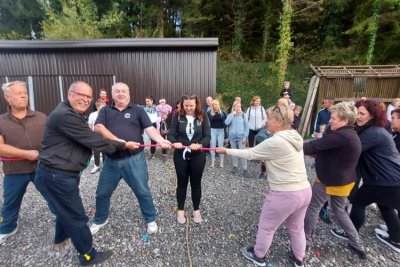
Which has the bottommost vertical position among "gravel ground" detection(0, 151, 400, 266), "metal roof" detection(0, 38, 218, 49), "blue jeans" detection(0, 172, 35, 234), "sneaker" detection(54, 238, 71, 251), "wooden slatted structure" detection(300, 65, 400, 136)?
"gravel ground" detection(0, 151, 400, 266)

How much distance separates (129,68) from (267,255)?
7.64 meters

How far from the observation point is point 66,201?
91.9 inches

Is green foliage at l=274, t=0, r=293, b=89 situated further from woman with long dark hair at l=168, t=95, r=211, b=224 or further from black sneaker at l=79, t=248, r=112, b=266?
black sneaker at l=79, t=248, r=112, b=266

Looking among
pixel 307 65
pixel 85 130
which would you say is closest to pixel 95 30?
pixel 307 65

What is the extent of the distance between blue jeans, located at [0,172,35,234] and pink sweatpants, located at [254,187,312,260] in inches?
119

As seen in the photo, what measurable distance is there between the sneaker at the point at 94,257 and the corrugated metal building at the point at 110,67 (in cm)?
642

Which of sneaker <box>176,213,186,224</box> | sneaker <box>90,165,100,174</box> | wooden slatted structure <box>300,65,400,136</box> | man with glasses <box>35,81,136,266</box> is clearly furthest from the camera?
wooden slatted structure <box>300,65,400,136</box>

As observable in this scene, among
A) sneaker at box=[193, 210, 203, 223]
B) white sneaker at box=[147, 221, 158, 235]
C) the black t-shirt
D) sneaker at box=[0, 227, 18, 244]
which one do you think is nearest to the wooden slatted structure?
sneaker at box=[193, 210, 203, 223]

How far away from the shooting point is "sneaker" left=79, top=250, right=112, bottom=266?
2.58 m

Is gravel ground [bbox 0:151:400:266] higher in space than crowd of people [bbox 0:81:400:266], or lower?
lower

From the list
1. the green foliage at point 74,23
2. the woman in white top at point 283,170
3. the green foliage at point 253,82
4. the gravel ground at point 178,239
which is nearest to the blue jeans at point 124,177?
the gravel ground at point 178,239

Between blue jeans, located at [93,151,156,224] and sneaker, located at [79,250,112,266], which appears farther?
blue jeans, located at [93,151,156,224]

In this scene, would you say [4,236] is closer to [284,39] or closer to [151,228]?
[151,228]

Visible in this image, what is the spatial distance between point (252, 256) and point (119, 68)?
25.5ft
